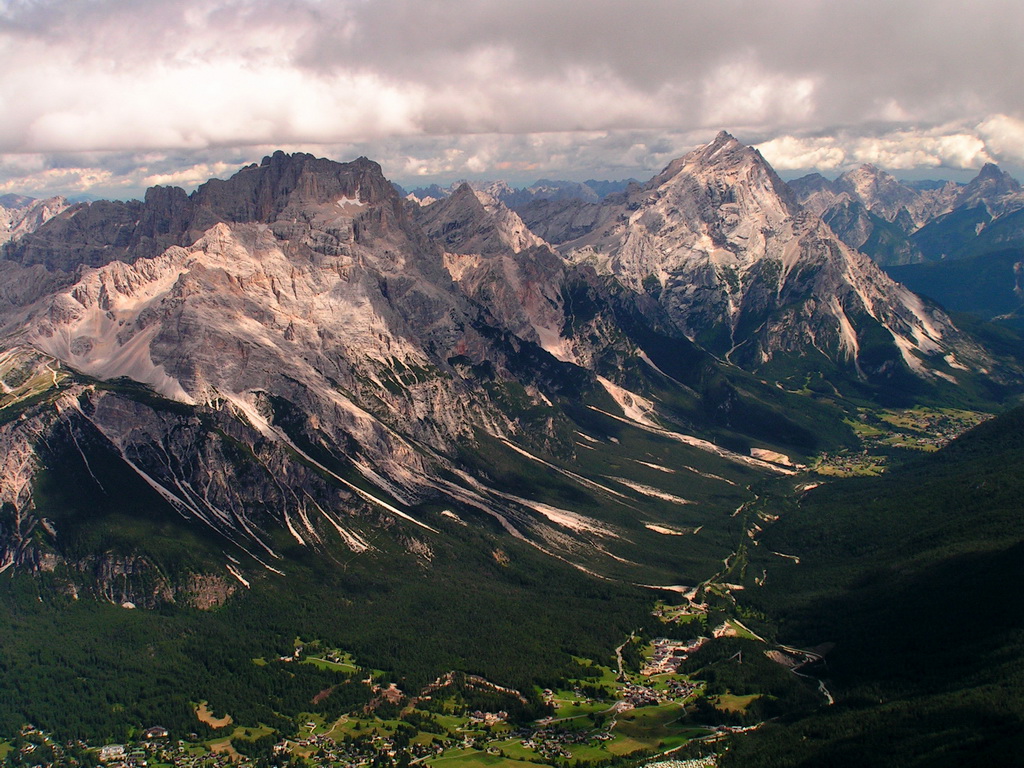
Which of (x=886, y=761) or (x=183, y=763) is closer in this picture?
(x=886, y=761)

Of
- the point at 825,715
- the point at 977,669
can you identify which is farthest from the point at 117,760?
the point at 977,669

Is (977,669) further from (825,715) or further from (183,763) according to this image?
(183,763)

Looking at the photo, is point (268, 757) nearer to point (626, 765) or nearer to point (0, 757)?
point (0, 757)

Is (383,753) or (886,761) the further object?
(383,753)

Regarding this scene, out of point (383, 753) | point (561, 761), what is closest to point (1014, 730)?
point (561, 761)

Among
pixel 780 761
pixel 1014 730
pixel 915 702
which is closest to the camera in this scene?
pixel 1014 730

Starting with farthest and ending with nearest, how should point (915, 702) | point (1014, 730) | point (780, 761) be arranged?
point (915, 702) < point (780, 761) < point (1014, 730)

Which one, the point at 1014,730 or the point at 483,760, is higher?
the point at 1014,730

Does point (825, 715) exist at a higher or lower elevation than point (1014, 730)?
lower
